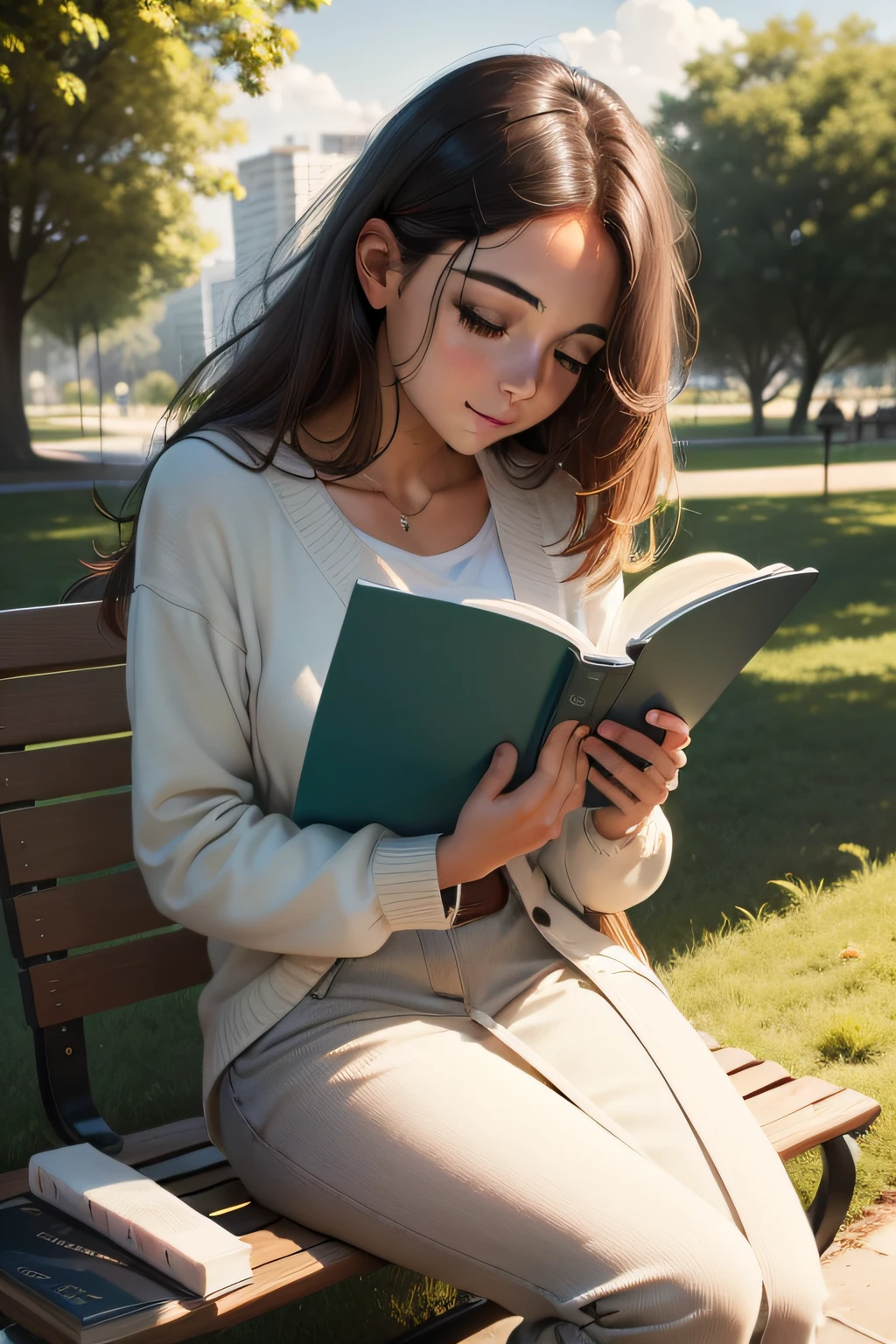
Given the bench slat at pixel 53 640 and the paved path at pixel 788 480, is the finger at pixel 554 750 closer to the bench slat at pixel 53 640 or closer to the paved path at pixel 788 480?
the bench slat at pixel 53 640

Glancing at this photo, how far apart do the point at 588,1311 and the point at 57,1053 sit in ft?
3.39

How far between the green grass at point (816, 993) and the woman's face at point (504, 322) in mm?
1861

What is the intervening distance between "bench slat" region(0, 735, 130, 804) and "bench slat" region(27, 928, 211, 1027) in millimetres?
271

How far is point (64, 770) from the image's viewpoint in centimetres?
229

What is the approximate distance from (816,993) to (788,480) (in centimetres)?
1604

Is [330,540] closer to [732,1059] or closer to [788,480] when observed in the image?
[732,1059]

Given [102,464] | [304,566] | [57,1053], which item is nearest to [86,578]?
[304,566]

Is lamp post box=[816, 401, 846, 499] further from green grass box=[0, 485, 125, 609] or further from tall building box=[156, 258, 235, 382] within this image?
green grass box=[0, 485, 125, 609]

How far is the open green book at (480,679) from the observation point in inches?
63.5

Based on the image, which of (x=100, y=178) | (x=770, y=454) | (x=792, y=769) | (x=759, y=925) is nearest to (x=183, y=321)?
(x=100, y=178)

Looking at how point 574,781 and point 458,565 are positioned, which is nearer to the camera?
point 574,781

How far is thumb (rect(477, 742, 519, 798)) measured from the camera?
1744mm

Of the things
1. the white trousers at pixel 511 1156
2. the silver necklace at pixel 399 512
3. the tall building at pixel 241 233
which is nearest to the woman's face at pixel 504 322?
the silver necklace at pixel 399 512

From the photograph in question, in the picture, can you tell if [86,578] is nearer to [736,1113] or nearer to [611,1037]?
[611,1037]
